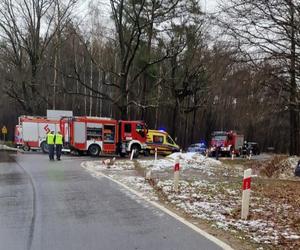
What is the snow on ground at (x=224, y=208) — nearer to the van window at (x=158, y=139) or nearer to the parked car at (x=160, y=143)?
the parked car at (x=160, y=143)

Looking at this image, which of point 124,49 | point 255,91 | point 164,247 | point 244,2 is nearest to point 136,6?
point 124,49

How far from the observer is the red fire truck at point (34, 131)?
4409cm

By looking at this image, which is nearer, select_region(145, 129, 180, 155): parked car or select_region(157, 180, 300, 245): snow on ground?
select_region(157, 180, 300, 245): snow on ground

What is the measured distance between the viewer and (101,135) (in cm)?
3931

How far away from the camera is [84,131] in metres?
38.7

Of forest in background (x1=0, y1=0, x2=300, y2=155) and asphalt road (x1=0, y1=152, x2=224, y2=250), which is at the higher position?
forest in background (x1=0, y1=0, x2=300, y2=155)

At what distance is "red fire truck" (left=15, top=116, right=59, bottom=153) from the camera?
145 feet

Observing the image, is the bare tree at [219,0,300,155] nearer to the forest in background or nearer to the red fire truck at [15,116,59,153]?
the forest in background

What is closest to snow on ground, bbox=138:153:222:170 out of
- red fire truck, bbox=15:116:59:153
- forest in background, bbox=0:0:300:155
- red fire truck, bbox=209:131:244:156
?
forest in background, bbox=0:0:300:155

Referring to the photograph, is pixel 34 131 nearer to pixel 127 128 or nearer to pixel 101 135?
pixel 101 135

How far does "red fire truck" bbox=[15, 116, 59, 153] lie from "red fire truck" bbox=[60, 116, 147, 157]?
509 centimetres

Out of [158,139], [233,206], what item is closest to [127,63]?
[158,139]

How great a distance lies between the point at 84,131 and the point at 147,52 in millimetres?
15856

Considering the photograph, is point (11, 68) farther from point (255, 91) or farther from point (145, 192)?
point (145, 192)
